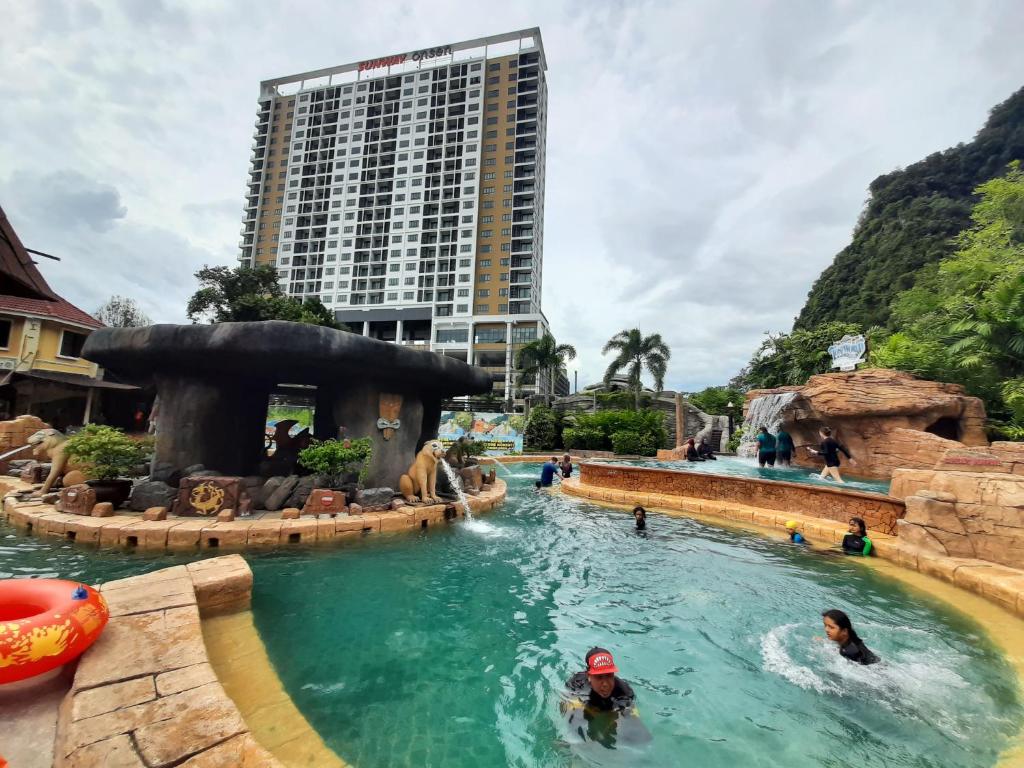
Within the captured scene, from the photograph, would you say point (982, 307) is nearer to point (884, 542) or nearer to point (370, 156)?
point (884, 542)

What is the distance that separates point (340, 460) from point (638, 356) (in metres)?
29.1

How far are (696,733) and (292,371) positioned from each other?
378 inches

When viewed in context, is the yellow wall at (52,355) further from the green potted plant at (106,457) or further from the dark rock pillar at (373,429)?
the dark rock pillar at (373,429)

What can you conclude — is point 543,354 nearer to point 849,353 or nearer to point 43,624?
point 849,353

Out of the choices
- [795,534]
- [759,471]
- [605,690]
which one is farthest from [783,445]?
[605,690]

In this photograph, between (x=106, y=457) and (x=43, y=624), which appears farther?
(x=106, y=457)

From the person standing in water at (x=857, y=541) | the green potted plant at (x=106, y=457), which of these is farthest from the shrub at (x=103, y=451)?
the person standing in water at (x=857, y=541)

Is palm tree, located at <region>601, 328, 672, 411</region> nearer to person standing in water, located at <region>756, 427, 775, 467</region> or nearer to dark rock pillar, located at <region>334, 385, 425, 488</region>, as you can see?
person standing in water, located at <region>756, 427, 775, 467</region>

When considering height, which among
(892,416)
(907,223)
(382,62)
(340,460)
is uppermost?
(382,62)

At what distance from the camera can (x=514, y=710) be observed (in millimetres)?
3498

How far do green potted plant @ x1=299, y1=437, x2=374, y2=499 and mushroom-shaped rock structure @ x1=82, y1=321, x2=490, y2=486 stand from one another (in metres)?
0.51

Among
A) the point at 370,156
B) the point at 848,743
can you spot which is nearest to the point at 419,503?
the point at 848,743

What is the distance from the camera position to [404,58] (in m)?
75.4

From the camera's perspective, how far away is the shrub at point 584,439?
86.5 feet
